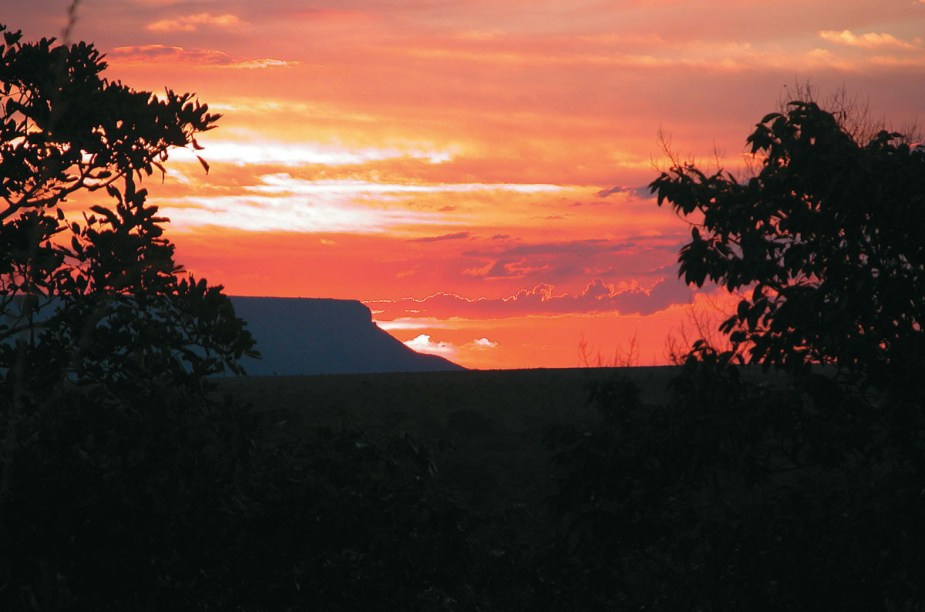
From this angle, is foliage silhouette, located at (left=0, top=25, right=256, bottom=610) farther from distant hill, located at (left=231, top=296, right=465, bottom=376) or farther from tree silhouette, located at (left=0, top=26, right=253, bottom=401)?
distant hill, located at (left=231, top=296, right=465, bottom=376)

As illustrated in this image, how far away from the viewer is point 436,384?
63.4 metres

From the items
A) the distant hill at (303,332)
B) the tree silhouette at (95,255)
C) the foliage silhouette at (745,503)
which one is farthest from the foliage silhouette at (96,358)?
the distant hill at (303,332)

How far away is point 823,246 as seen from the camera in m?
9.39

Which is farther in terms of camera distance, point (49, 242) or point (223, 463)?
point (49, 242)

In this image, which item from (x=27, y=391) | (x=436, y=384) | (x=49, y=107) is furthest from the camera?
(x=436, y=384)

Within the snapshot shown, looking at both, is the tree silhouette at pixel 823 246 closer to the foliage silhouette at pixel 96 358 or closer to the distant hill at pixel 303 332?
the foliage silhouette at pixel 96 358

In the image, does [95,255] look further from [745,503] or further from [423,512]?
[745,503]

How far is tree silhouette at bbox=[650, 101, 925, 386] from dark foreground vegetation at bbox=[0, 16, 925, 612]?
0.08ft

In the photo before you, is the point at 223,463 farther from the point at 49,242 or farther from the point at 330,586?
the point at 49,242

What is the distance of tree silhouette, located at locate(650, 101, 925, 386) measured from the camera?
866 centimetres

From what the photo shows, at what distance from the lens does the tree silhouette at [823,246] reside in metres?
8.66

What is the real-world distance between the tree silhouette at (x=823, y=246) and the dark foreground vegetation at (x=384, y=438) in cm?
3

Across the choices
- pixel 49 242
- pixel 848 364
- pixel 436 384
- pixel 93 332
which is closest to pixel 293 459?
pixel 93 332

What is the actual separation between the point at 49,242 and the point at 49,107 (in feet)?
4.46
